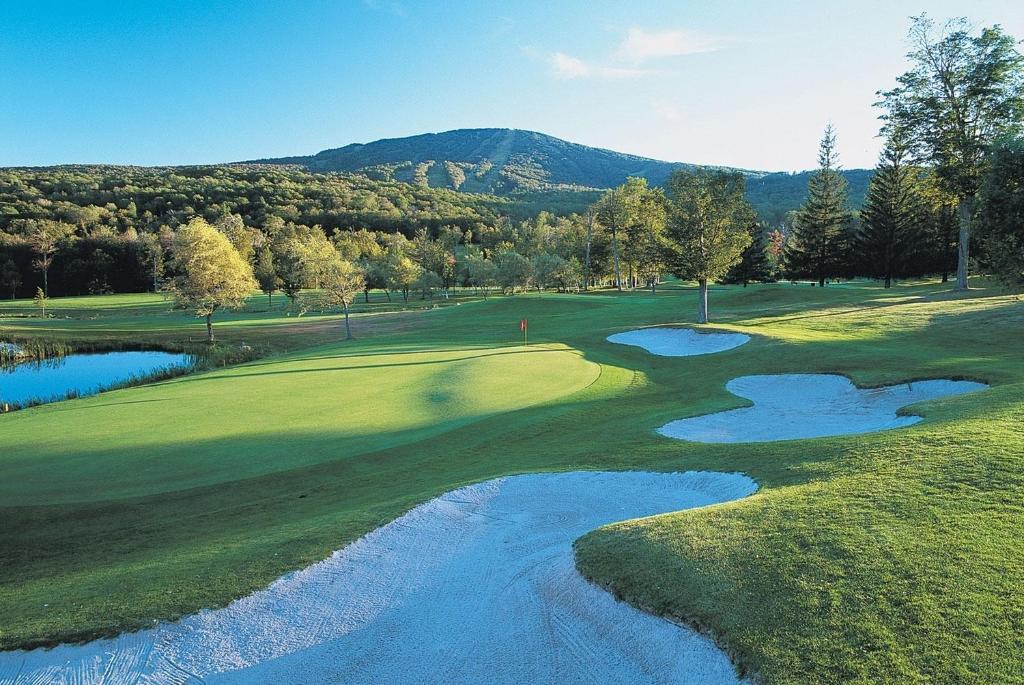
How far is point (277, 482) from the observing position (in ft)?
44.6

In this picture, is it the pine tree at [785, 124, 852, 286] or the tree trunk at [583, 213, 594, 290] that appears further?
the tree trunk at [583, 213, 594, 290]

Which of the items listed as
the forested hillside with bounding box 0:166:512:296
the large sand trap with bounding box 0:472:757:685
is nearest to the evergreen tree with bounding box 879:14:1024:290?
the large sand trap with bounding box 0:472:757:685

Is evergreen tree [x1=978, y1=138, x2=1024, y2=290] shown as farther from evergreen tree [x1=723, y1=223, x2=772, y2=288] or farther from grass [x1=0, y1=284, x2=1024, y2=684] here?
evergreen tree [x1=723, y1=223, x2=772, y2=288]

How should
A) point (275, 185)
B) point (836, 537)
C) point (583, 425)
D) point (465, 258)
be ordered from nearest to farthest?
point (836, 537) < point (583, 425) < point (465, 258) < point (275, 185)

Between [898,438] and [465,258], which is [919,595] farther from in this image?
[465,258]

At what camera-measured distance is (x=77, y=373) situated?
1503 inches

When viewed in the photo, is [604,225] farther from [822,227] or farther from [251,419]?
[251,419]

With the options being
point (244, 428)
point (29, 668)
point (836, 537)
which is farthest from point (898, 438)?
point (244, 428)

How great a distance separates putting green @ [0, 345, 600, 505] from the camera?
1436cm

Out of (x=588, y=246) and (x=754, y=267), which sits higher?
(x=588, y=246)

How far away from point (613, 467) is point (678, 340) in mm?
21676

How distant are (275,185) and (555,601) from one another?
173587 mm

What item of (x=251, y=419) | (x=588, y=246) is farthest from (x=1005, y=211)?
(x=588, y=246)

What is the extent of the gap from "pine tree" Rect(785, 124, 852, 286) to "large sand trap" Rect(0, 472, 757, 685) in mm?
65357
